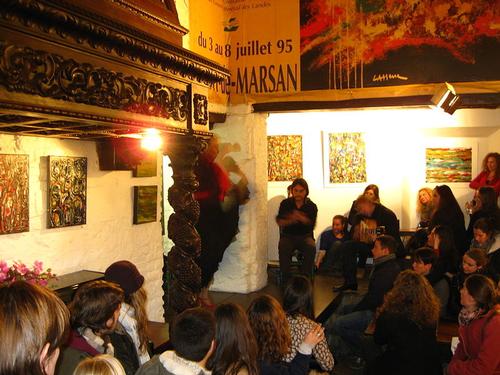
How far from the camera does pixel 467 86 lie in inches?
233

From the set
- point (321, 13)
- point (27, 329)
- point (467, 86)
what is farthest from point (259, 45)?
point (27, 329)

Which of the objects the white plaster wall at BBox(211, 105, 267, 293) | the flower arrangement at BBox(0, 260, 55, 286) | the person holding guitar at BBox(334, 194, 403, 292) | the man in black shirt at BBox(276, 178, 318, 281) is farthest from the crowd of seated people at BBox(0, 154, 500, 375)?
the white plaster wall at BBox(211, 105, 267, 293)

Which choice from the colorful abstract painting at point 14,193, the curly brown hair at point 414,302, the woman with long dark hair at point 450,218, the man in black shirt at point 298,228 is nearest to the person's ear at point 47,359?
the colorful abstract painting at point 14,193

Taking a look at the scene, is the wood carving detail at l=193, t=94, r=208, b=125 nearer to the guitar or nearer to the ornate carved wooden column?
the ornate carved wooden column

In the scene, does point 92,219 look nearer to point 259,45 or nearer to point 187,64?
point 187,64

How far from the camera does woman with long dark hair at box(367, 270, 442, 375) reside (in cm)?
367

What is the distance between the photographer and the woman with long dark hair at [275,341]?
10.5 feet

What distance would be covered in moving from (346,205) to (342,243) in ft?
4.46

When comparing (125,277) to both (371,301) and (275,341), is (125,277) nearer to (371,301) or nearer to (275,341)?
(275,341)

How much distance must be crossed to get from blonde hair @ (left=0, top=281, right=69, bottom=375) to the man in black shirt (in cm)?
584

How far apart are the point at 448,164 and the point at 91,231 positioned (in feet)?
21.2

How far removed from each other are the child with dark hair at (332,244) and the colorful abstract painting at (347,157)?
1.04 m

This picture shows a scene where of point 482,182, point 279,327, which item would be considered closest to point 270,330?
point 279,327

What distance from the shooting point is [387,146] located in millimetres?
9195
